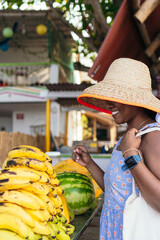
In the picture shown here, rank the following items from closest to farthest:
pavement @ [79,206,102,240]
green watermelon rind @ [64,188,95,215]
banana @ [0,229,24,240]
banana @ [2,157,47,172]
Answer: banana @ [0,229,24,240] → banana @ [2,157,47,172] → green watermelon rind @ [64,188,95,215] → pavement @ [79,206,102,240]

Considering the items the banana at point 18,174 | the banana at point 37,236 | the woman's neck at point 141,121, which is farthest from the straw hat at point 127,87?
the banana at point 37,236

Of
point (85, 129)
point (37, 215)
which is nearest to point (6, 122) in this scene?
point (85, 129)

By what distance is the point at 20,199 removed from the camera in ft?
4.47

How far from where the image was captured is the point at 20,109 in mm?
16297

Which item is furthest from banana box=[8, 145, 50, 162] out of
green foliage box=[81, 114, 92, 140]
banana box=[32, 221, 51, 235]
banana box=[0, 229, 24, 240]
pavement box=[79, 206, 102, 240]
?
green foliage box=[81, 114, 92, 140]

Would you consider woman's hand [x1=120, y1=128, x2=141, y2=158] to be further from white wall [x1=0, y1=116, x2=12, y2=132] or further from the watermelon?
white wall [x1=0, y1=116, x2=12, y2=132]

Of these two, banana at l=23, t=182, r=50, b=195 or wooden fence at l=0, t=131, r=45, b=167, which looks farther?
wooden fence at l=0, t=131, r=45, b=167

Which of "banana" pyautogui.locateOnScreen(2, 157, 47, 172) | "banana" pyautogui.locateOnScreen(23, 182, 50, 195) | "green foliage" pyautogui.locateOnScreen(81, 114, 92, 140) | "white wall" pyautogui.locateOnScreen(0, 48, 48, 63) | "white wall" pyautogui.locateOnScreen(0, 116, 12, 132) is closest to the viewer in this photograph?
"banana" pyautogui.locateOnScreen(23, 182, 50, 195)

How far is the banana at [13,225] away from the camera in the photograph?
1236 millimetres

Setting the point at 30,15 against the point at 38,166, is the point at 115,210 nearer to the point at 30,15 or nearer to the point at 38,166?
the point at 38,166

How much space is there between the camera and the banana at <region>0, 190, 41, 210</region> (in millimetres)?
1343

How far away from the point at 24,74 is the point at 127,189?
13509mm

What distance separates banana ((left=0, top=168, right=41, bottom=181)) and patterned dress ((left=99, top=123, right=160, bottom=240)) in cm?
57

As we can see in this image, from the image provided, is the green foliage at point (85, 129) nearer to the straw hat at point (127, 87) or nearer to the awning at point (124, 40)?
the awning at point (124, 40)
